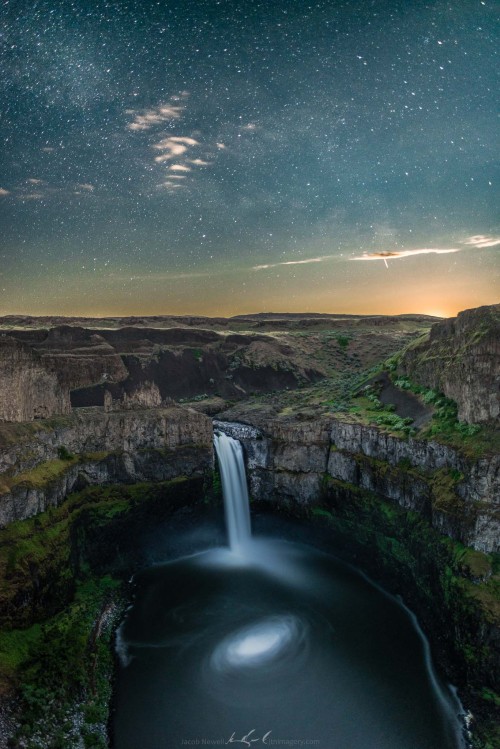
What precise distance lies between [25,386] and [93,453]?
682 centimetres

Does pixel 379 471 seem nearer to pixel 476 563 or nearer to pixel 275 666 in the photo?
pixel 476 563

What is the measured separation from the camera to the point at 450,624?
2292 centimetres

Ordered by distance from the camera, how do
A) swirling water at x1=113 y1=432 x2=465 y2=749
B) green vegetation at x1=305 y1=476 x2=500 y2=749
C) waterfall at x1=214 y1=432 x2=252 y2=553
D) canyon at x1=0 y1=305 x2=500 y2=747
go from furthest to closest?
waterfall at x1=214 y1=432 x2=252 y2=553, canyon at x1=0 y1=305 x2=500 y2=747, green vegetation at x1=305 y1=476 x2=500 y2=749, swirling water at x1=113 y1=432 x2=465 y2=749

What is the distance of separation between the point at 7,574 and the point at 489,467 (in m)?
24.6

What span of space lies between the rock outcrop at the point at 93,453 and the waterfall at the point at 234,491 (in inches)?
58.6

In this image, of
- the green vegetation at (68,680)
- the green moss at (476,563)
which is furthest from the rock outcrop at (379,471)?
the green vegetation at (68,680)

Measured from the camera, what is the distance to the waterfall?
37.2m

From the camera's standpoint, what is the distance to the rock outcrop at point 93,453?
27.3 metres

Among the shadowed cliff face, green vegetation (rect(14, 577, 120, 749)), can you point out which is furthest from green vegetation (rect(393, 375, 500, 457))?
the shadowed cliff face

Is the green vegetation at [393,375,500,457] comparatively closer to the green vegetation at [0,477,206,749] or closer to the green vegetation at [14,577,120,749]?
the green vegetation at [0,477,206,749]

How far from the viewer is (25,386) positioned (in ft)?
109

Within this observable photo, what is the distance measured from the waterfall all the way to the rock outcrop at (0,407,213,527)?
1488 mm

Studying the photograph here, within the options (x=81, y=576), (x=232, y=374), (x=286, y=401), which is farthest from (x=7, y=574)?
(x=232, y=374)

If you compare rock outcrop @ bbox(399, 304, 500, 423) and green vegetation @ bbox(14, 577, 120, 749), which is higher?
rock outcrop @ bbox(399, 304, 500, 423)
